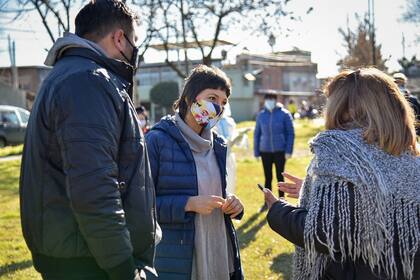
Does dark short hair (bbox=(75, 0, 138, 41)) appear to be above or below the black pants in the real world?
above

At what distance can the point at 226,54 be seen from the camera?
15062 millimetres

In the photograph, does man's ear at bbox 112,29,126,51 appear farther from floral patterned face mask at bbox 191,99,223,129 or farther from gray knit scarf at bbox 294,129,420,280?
floral patterned face mask at bbox 191,99,223,129

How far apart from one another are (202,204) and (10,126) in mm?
21306

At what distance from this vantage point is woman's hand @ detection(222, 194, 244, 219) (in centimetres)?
310

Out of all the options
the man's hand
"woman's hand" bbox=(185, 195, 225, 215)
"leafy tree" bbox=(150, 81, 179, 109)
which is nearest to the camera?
the man's hand

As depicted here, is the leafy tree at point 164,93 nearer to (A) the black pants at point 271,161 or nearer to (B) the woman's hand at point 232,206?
(A) the black pants at point 271,161

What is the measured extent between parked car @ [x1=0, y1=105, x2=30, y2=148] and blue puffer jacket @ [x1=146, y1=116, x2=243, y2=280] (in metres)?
20.7

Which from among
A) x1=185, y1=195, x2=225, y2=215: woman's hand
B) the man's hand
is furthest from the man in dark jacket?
x1=185, y1=195, x2=225, y2=215: woman's hand

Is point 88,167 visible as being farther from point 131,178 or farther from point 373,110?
point 373,110

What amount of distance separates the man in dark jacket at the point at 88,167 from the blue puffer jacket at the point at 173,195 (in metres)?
0.74

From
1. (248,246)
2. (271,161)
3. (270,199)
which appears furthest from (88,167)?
(271,161)

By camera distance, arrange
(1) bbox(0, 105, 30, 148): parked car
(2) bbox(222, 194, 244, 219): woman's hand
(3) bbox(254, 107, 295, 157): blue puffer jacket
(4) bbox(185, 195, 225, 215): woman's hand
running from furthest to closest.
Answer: (1) bbox(0, 105, 30, 148): parked car → (3) bbox(254, 107, 295, 157): blue puffer jacket → (2) bbox(222, 194, 244, 219): woman's hand → (4) bbox(185, 195, 225, 215): woman's hand

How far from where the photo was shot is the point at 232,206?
3117 mm

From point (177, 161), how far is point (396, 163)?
125cm
